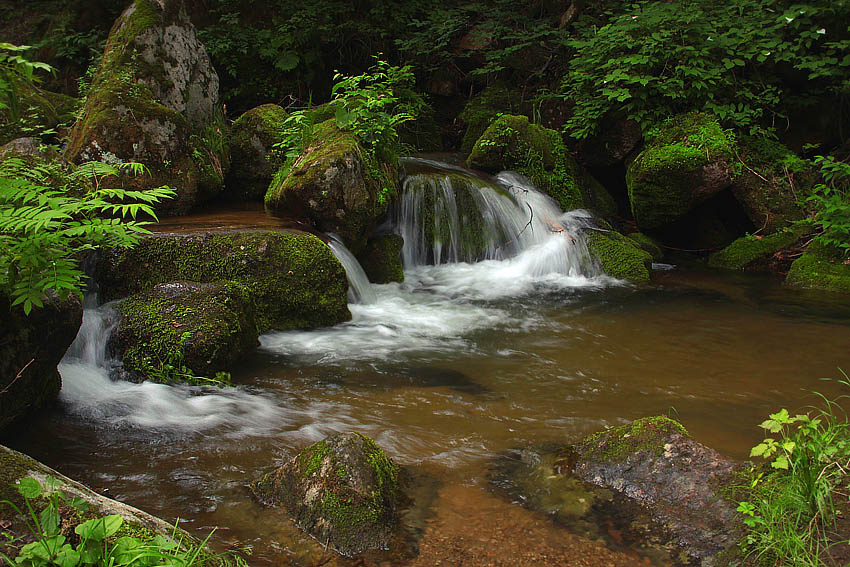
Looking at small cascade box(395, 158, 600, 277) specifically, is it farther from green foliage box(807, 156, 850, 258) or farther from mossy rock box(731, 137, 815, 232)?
green foliage box(807, 156, 850, 258)

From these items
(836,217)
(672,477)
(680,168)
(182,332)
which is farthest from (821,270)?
(182,332)

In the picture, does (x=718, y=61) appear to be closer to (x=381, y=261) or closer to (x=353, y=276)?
(x=381, y=261)

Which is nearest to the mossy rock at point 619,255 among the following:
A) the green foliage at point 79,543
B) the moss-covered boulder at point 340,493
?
the moss-covered boulder at point 340,493

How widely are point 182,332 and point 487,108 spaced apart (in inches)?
371

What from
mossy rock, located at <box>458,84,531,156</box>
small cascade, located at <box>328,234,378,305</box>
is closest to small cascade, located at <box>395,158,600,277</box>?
small cascade, located at <box>328,234,378,305</box>

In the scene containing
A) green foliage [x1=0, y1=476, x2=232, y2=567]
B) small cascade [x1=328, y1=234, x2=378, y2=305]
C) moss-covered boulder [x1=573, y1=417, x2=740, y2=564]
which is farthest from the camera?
small cascade [x1=328, y1=234, x2=378, y2=305]

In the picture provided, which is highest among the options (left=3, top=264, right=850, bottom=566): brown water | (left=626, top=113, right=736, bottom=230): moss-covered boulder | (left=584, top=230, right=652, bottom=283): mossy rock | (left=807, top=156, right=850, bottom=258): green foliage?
(left=626, top=113, right=736, bottom=230): moss-covered boulder

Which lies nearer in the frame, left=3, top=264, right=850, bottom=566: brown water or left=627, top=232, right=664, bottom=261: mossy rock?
left=3, top=264, right=850, bottom=566: brown water

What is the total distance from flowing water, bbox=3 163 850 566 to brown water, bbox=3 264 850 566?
15 mm

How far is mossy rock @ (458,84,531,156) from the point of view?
12062 millimetres

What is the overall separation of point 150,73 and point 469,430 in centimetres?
709

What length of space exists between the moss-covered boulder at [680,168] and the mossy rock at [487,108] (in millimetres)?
3563

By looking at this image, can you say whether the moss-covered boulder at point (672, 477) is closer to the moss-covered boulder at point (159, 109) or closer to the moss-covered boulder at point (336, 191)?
the moss-covered boulder at point (336, 191)

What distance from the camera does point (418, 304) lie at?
7.30 m
